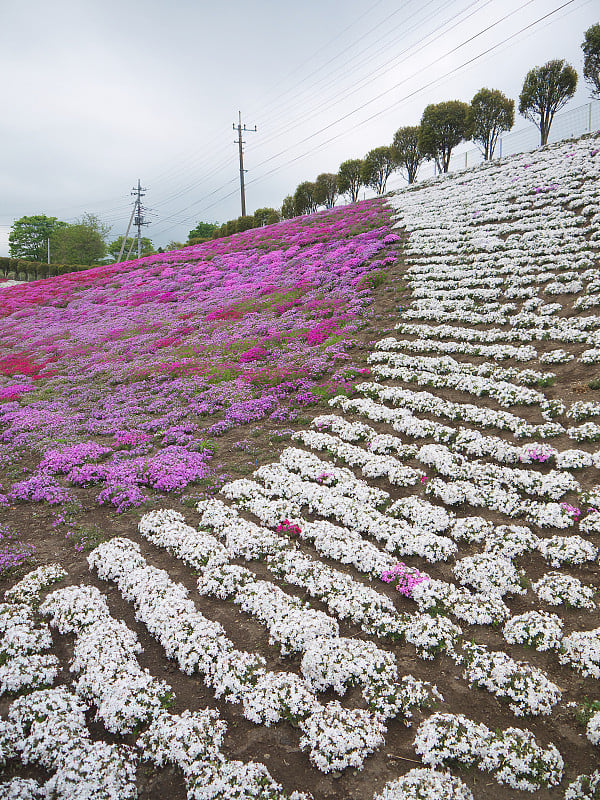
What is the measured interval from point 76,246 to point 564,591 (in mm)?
132917

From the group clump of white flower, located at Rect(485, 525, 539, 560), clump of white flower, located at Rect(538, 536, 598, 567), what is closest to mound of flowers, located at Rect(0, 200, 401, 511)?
clump of white flower, located at Rect(485, 525, 539, 560)

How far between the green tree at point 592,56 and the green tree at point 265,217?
40318 millimetres

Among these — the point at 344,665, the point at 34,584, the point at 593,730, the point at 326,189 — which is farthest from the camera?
the point at 326,189

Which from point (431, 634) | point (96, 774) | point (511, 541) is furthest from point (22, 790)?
point (511, 541)

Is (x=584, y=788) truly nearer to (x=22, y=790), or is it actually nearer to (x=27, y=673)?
(x=22, y=790)

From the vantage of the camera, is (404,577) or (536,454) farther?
(536,454)

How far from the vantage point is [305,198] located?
8012 centimetres

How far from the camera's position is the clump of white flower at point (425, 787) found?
545 cm

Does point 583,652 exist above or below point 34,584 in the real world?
below

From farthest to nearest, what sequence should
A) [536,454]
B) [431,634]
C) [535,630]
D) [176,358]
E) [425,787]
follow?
[176,358], [536,454], [431,634], [535,630], [425,787]

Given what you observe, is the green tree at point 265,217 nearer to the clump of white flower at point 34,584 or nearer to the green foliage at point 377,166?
the green foliage at point 377,166

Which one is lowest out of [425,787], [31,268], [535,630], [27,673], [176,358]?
[425,787]

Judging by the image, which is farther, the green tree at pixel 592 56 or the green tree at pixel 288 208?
the green tree at pixel 288 208

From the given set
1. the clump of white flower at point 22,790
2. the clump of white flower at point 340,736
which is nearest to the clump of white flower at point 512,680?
the clump of white flower at point 340,736
